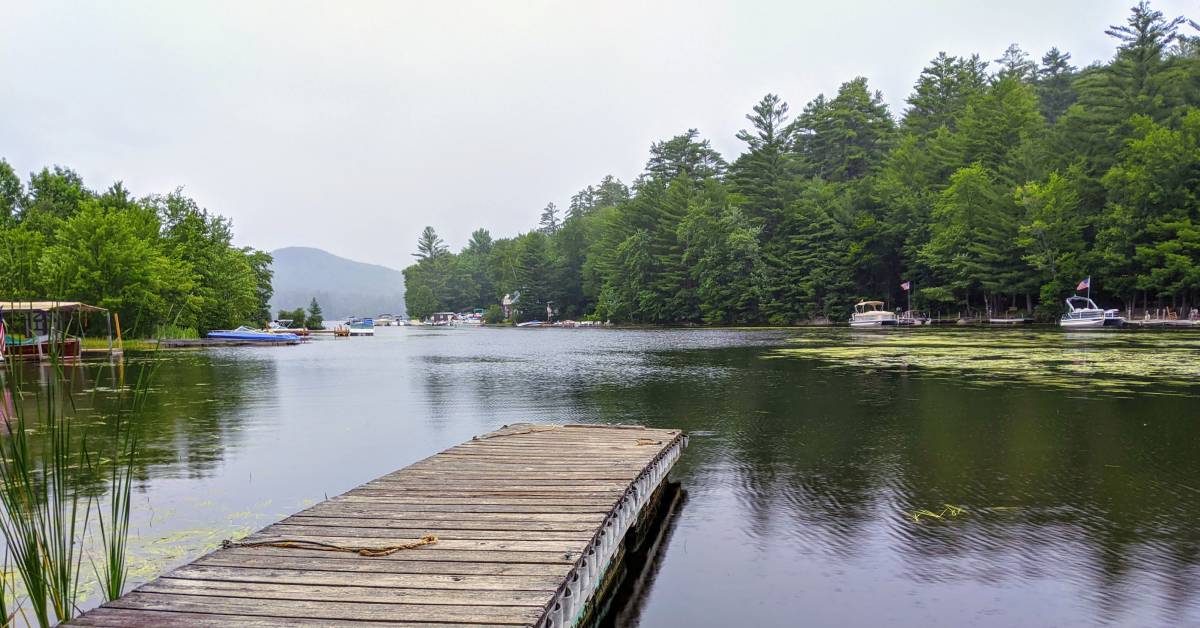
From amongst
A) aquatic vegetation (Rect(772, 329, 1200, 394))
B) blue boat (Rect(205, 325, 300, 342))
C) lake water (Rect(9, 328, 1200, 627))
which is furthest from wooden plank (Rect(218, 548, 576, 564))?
blue boat (Rect(205, 325, 300, 342))

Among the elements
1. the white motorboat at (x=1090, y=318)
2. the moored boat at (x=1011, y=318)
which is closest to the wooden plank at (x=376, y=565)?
the white motorboat at (x=1090, y=318)

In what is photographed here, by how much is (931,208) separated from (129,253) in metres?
56.2

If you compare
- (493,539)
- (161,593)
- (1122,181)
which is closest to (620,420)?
(493,539)

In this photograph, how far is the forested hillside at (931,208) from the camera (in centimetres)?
4534

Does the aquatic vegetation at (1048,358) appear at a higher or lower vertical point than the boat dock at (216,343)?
lower

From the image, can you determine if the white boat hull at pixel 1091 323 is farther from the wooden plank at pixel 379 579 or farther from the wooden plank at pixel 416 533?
the wooden plank at pixel 379 579

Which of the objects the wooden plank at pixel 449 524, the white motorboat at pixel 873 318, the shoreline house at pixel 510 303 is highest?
the shoreline house at pixel 510 303

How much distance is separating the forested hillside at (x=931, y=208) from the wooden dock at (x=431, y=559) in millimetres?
47316

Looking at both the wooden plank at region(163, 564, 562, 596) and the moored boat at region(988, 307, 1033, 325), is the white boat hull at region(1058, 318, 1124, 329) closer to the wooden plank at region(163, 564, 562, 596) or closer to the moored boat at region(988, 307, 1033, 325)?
the moored boat at region(988, 307, 1033, 325)

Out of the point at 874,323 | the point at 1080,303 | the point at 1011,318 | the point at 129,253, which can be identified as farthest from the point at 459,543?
the point at 874,323

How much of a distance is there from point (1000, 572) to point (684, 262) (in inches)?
2866

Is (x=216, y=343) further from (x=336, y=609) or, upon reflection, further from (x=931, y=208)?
(x=931, y=208)

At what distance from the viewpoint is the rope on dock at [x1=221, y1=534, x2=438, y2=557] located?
4836mm

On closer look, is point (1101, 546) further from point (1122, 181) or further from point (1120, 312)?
point (1120, 312)
